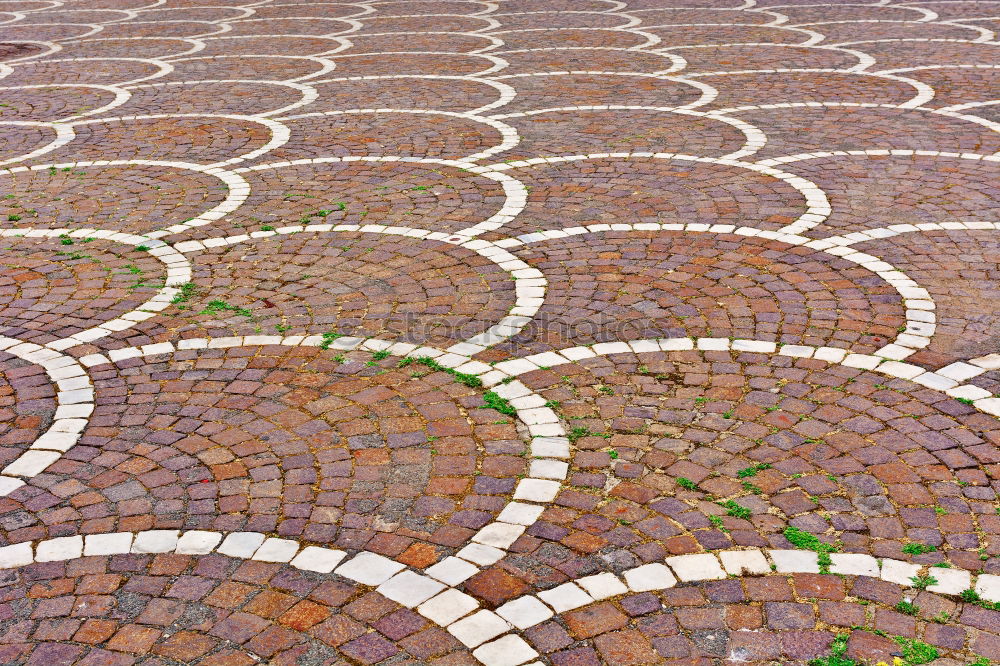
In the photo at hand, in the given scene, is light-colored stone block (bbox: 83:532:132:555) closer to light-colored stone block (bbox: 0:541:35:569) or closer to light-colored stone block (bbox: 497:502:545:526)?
light-colored stone block (bbox: 0:541:35:569)

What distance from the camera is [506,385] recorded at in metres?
7.30

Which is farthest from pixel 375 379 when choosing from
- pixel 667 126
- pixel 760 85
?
pixel 760 85

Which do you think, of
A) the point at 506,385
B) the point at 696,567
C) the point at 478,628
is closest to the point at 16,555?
the point at 478,628

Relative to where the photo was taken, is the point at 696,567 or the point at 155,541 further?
the point at 155,541

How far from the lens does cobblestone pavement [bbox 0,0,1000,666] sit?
5062 mm

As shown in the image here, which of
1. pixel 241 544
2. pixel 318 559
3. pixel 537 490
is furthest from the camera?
pixel 537 490

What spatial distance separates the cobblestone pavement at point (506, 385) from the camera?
16.6 ft

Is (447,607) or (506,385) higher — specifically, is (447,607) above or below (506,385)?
above

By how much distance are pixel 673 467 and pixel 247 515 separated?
8.26 ft

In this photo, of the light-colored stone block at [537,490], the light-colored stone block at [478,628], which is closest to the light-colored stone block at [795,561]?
the light-colored stone block at [537,490]

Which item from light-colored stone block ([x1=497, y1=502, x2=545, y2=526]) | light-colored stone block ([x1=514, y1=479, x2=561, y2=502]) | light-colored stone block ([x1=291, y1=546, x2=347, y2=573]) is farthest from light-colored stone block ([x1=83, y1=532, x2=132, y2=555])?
light-colored stone block ([x1=514, y1=479, x2=561, y2=502])

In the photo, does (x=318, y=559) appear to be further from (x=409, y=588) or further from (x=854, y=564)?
(x=854, y=564)

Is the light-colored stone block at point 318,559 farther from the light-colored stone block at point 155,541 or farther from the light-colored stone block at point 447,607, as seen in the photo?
the light-colored stone block at point 155,541

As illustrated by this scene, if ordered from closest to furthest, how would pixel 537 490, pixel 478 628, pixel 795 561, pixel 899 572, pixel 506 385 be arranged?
pixel 478 628, pixel 899 572, pixel 795 561, pixel 537 490, pixel 506 385
